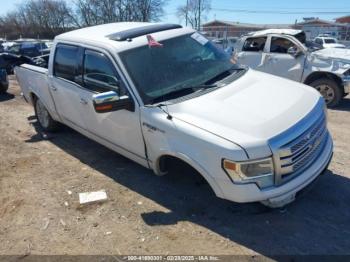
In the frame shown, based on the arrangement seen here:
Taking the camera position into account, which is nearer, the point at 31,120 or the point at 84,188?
the point at 84,188

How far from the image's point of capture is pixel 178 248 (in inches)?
129

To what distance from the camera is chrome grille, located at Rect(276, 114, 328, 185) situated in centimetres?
309

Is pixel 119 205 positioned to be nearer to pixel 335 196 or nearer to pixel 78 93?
pixel 78 93

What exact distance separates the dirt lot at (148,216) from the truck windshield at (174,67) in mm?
1139

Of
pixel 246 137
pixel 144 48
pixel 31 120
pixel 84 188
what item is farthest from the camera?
pixel 31 120

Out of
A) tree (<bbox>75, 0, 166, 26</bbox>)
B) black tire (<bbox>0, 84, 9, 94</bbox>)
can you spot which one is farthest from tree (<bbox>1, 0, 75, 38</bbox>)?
black tire (<bbox>0, 84, 9, 94</bbox>)

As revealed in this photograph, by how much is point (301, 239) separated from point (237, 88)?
5.64ft

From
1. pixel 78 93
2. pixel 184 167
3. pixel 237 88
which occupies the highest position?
pixel 237 88

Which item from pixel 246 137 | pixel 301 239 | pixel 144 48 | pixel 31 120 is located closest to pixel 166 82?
pixel 144 48

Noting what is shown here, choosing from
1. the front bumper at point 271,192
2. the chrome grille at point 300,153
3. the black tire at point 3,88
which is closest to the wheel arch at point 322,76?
the chrome grille at point 300,153

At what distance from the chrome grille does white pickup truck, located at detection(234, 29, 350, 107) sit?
4.87m

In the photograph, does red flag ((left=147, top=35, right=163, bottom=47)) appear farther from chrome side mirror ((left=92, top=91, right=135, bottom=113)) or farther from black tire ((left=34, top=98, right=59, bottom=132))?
black tire ((left=34, top=98, right=59, bottom=132))

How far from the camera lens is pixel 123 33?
14.5ft

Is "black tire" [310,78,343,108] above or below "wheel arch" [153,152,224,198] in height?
below
